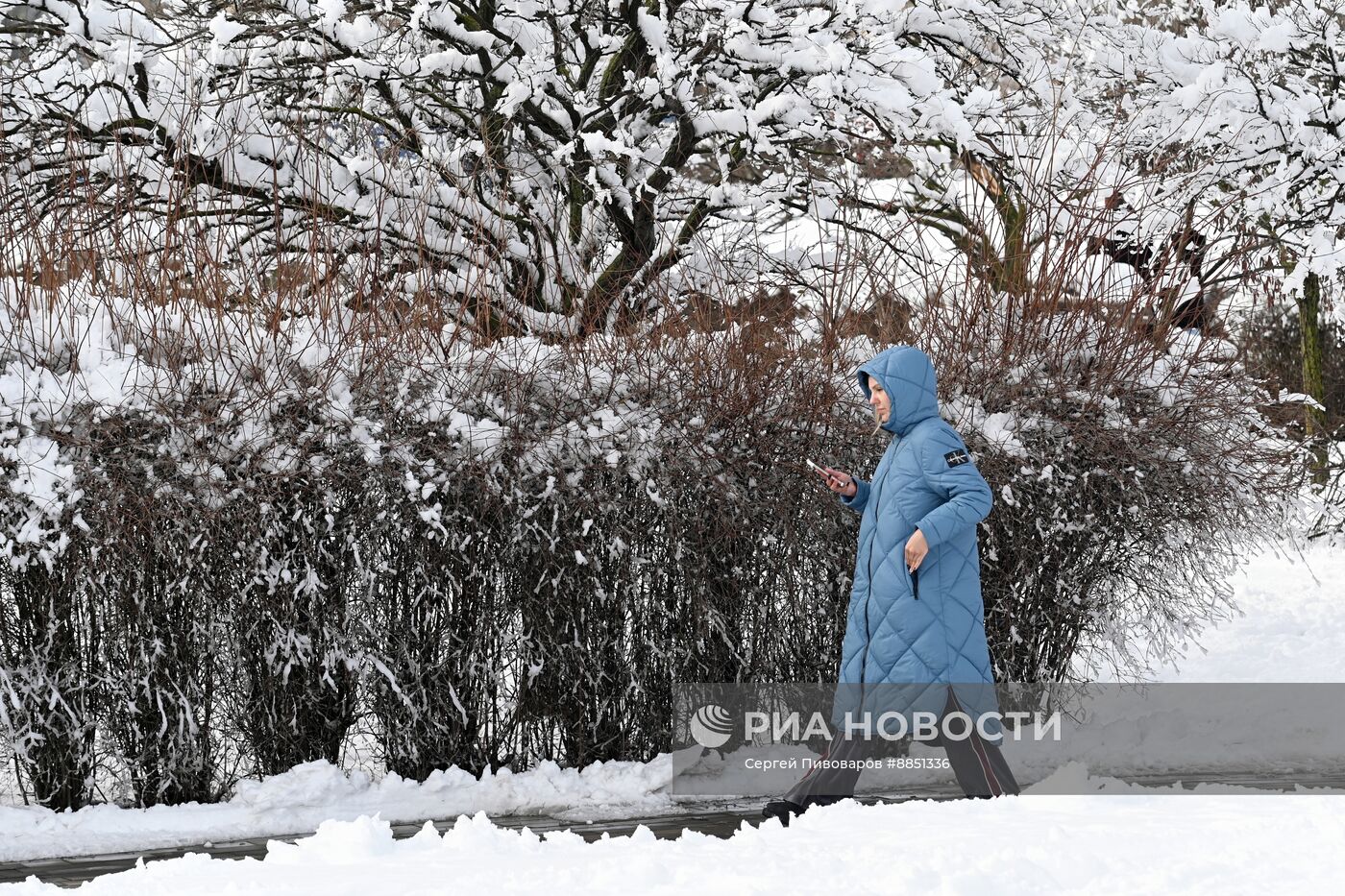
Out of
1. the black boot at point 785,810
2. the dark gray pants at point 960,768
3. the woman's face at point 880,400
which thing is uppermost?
the woman's face at point 880,400

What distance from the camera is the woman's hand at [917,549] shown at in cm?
411

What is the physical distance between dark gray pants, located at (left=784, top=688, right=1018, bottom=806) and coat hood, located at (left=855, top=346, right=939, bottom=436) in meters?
0.95

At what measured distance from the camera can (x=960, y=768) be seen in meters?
4.31

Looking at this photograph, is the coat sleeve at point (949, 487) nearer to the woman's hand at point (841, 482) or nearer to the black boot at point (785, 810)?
the woman's hand at point (841, 482)

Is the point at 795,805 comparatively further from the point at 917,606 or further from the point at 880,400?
the point at 880,400

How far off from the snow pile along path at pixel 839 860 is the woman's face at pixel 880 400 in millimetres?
1421

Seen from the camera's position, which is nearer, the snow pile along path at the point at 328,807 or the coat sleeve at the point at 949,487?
the coat sleeve at the point at 949,487

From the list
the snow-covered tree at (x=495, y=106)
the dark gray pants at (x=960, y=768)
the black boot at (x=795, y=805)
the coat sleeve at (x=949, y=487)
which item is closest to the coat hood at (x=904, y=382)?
the coat sleeve at (x=949, y=487)

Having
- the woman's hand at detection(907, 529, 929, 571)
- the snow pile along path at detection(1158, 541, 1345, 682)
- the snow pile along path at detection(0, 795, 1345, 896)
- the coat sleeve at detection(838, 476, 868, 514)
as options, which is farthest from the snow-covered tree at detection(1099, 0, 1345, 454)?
the snow pile along path at detection(0, 795, 1345, 896)

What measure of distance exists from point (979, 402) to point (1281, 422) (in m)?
2.43

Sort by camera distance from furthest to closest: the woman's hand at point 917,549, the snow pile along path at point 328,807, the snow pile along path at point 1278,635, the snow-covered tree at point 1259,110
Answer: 1. the snow-covered tree at point 1259,110
2. the snow pile along path at point 1278,635
3. the snow pile along path at point 328,807
4. the woman's hand at point 917,549
